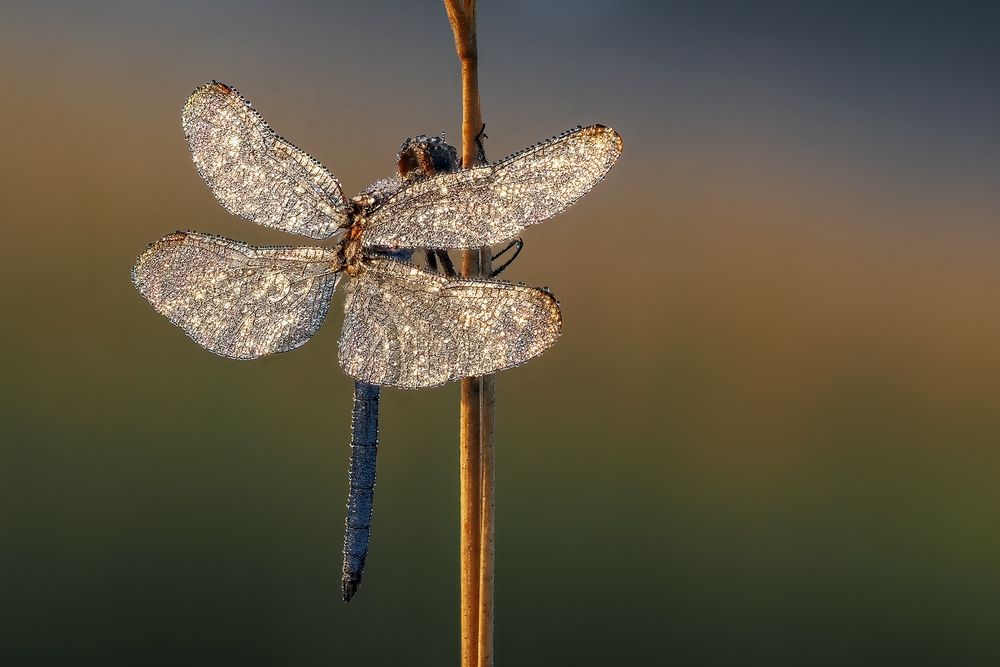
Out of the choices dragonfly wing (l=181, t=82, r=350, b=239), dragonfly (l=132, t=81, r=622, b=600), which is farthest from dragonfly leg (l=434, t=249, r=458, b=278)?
dragonfly wing (l=181, t=82, r=350, b=239)

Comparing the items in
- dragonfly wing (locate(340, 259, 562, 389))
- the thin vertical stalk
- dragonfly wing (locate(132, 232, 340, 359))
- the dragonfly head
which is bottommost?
the thin vertical stalk

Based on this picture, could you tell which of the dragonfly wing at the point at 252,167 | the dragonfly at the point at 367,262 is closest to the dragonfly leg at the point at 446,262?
the dragonfly at the point at 367,262

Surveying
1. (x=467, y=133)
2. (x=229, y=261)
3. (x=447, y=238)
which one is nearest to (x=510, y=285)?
(x=447, y=238)

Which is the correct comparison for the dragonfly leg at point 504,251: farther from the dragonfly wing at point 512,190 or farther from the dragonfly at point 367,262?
the dragonfly wing at point 512,190

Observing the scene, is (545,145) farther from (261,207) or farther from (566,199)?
(261,207)

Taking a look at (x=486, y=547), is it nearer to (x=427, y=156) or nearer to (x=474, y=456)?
(x=474, y=456)

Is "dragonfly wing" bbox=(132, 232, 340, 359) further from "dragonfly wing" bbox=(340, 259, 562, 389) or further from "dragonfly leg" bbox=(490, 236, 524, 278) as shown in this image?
"dragonfly leg" bbox=(490, 236, 524, 278)

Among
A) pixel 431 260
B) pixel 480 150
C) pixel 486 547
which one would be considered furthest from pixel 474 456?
pixel 480 150
